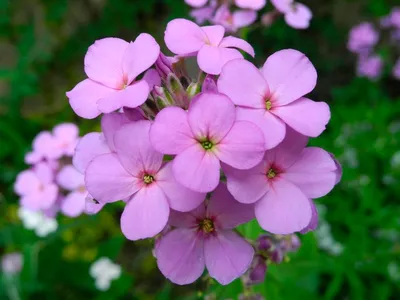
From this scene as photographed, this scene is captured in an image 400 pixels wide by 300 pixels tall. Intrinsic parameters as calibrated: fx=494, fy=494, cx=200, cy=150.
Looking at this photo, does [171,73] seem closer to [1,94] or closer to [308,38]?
[308,38]

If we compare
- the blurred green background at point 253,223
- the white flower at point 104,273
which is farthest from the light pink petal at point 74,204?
the white flower at point 104,273

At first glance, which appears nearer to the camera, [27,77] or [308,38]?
[27,77]

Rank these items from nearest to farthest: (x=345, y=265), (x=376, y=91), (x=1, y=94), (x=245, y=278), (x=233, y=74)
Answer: (x=233, y=74)
(x=245, y=278)
(x=345, y=265)
(x=376, y=91)
(x=1, y=94)

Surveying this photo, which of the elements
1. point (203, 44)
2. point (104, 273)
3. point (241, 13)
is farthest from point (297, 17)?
point (104, 273)

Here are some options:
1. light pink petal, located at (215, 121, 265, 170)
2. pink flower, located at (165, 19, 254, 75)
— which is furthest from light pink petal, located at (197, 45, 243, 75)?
light pink petal, located at (215, 121, 265, 170)

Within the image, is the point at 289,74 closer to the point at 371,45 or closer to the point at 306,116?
the point at 306,116

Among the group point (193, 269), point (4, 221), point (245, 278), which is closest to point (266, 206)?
point (193, 269)

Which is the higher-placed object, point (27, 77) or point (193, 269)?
point (193, 269)

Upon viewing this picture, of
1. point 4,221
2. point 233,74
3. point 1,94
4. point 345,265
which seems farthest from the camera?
point 1,94
